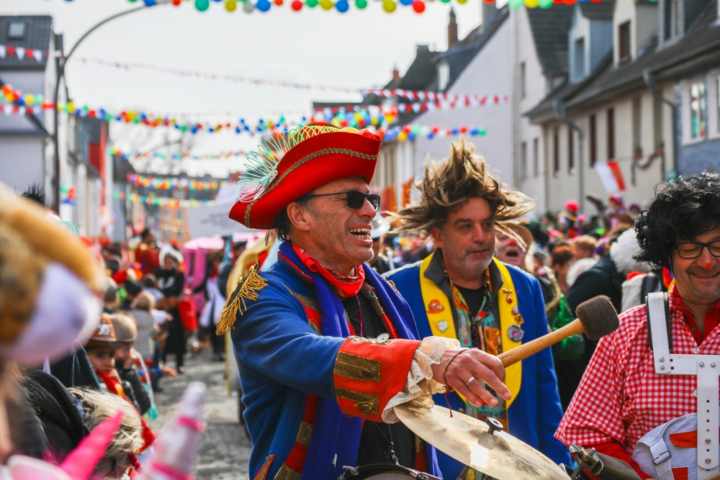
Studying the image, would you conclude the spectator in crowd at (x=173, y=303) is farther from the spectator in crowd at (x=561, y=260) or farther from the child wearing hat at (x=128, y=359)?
the child wearing hat at (x=128, y=359)

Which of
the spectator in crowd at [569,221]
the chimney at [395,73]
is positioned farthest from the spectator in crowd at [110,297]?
the chimney at [395,73]

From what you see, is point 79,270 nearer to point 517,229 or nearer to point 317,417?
point 317,417

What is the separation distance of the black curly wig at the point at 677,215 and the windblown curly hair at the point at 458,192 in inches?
45.6

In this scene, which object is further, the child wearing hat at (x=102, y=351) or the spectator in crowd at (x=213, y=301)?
the spectator in crowd at (x=213, y=301)

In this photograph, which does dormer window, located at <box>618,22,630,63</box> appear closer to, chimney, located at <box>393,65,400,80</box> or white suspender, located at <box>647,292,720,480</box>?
chimney, located at <box>393,65,400,80</box>

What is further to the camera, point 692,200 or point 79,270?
point 692,200

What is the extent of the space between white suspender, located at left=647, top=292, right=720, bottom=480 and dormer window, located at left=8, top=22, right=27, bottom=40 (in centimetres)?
3956

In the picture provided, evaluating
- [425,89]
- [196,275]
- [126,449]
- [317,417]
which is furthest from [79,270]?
[425,89]

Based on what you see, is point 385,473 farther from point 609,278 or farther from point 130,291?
point 130,291

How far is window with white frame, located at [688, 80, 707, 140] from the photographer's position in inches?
756

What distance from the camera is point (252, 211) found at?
289cm

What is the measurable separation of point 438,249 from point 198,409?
346cm

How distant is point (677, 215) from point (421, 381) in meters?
1.49

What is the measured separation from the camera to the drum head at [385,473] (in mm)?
2154
